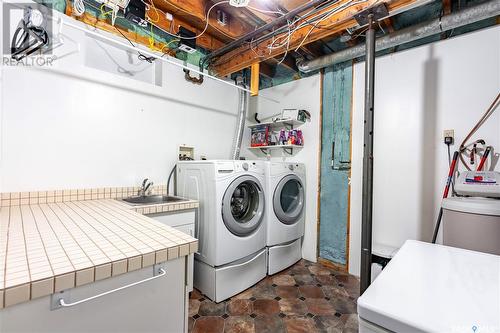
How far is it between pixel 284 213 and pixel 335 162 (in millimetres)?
880

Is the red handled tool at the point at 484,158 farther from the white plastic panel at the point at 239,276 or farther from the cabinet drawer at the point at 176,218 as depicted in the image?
the cabinet drawer at the point at 176,218

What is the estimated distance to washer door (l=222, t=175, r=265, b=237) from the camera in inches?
79.0

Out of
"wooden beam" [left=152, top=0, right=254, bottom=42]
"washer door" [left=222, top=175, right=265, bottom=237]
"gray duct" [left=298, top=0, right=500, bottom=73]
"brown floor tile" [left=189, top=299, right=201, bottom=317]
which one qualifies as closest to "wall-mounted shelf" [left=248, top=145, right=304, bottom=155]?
"washer door" [left=222, top=175, right=265, bottom=237]

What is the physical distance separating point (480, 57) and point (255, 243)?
2.57m

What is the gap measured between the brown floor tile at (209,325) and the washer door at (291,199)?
3.73ft

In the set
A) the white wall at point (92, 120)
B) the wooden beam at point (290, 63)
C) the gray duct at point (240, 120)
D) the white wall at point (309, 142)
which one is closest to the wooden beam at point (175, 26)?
the white wall at point (92, 120)

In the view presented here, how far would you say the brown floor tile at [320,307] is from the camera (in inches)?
72.3

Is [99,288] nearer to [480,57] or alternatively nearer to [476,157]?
[476,157]

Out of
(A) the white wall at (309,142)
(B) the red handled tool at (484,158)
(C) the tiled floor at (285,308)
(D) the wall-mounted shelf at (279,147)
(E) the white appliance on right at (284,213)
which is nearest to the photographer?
(C) the tiled floor at (285,308)

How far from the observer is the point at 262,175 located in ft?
7.63

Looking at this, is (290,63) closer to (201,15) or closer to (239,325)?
(201,15)

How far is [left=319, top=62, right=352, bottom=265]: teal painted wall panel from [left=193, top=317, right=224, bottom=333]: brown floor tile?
1.55m

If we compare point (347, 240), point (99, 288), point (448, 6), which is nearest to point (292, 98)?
point (448, 6)

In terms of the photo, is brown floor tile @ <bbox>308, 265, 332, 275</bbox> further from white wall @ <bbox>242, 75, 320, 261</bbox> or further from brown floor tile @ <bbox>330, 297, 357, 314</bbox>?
brown floor tile @ <bbox>330, 297, 357, 314</bbox>
